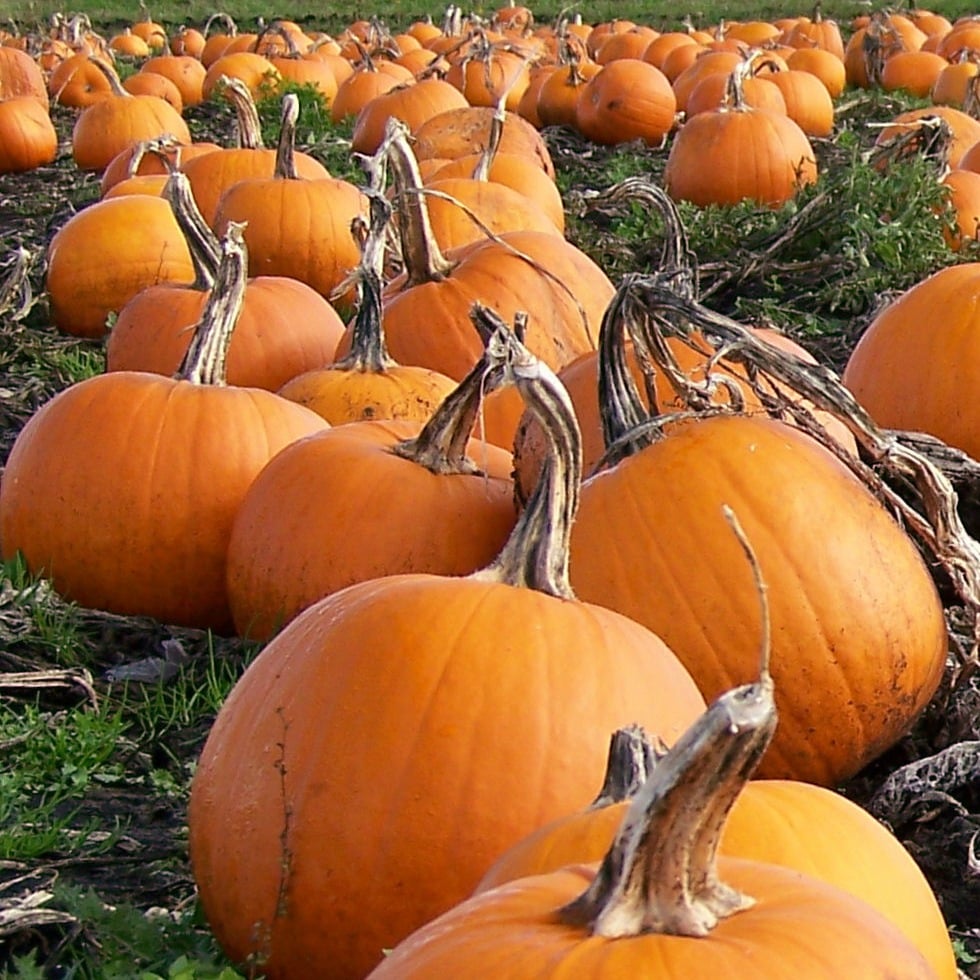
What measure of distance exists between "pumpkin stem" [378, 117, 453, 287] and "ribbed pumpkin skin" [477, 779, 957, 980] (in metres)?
2.79

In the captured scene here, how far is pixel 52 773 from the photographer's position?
9.75 ft

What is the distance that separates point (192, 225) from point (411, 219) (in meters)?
0.58

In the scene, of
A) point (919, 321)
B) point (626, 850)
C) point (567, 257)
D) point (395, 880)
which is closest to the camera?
point (626, 850)

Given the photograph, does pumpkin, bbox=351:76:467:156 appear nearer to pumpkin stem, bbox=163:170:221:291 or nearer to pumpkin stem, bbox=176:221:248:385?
pumpkin stem, bbox=163:170:221:291

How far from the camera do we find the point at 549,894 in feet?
4.85

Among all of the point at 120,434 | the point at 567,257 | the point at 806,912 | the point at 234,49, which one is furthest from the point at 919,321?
the point at 234,49

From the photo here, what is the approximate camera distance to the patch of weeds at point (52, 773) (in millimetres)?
2689

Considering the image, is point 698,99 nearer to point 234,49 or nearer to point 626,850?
point 234,49

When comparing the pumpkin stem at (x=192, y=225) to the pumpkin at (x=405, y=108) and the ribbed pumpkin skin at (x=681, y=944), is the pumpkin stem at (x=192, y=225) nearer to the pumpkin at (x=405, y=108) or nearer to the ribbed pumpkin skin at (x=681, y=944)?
the ribbed pumpkin skin at (x=681, y=944)

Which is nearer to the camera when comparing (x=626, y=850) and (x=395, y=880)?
(x=626, y=850)

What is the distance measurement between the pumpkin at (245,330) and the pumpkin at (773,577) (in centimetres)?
201

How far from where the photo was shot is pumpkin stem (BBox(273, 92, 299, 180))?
5777 millimetres

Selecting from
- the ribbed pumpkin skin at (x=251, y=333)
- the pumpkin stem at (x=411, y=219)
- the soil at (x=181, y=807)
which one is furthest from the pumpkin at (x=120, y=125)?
the soil at (x=181, y=807)

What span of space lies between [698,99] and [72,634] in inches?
354
